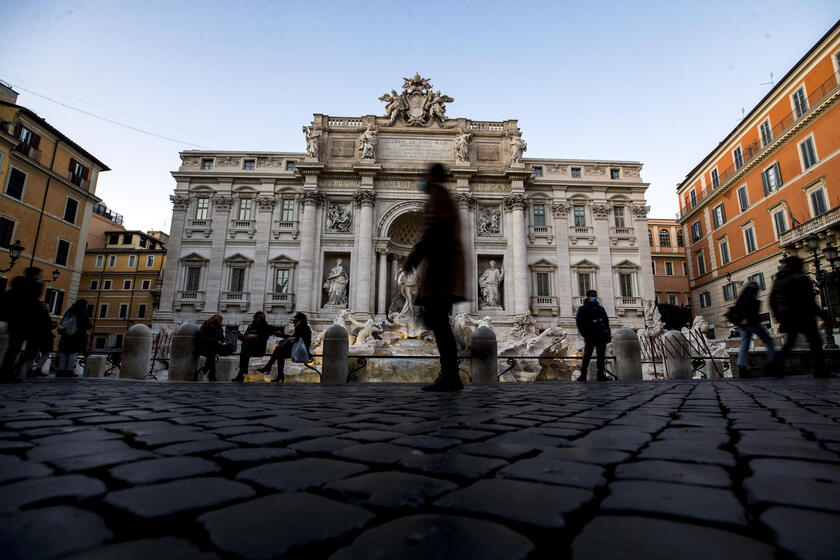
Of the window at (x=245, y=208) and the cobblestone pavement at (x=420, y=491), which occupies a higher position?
the window at (x=245, y=208)

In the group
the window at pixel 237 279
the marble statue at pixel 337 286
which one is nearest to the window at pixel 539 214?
the marble statue at pixel 337 286

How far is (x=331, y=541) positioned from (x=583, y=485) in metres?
0.75

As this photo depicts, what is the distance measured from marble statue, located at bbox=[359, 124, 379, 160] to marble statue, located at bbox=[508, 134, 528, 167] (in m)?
8.73

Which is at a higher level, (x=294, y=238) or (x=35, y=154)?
(x=35, y=154)

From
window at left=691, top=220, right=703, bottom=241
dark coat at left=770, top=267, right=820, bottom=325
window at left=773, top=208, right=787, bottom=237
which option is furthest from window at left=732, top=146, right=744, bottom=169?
dark coat at left=770, top=267, right=820, bottom=325

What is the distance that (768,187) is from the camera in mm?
25562

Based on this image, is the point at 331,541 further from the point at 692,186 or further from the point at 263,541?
the point at 692,186

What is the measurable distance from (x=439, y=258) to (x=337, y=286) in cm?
2039

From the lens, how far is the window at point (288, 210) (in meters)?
26.4

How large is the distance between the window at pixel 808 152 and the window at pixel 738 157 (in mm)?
5483

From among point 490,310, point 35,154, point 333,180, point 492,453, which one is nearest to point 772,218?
point 490,310

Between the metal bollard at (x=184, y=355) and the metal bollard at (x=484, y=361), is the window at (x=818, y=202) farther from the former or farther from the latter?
the metal bollard at (x=184, y=355)

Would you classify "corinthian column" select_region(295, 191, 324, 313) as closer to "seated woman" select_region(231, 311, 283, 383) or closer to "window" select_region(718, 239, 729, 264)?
"seated woman" select_region(231, 311, 283, 383)

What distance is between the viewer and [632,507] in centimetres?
98
